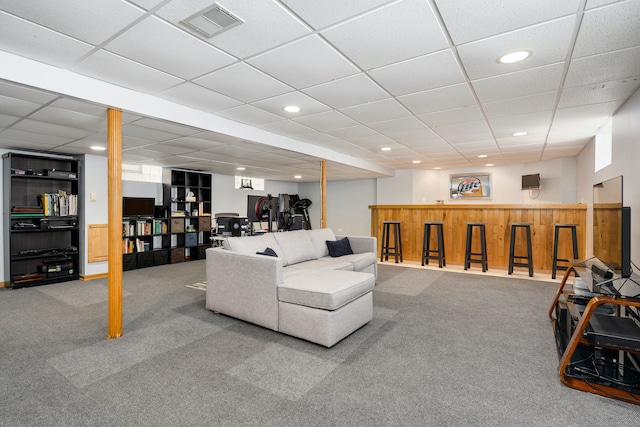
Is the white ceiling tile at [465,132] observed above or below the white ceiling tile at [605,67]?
above

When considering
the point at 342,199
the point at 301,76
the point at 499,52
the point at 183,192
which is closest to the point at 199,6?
the point at 301,76

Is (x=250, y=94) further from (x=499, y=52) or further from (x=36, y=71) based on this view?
(x=499, y=52)

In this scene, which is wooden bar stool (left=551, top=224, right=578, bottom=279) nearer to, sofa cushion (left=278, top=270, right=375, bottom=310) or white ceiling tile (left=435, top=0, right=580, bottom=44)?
sofa cushion (left=278, top=270, right=375, bottom=310)

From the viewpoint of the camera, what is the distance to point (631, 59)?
7.67 feet

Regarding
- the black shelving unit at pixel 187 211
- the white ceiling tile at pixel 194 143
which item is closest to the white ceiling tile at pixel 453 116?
the white ceiling tile at pixel 194 143

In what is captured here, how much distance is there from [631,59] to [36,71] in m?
4.55

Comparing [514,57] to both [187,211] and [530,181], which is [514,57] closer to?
[530,181]

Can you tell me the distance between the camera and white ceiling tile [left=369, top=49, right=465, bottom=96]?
2.41 metres

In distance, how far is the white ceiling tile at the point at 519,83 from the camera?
8.52ft

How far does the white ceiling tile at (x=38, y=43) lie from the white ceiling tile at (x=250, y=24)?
877mm

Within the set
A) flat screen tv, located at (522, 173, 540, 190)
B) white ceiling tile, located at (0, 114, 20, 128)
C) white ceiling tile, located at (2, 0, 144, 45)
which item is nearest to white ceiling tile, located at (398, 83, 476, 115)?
white ceiling tile, located at (2, 0, 144, 45)

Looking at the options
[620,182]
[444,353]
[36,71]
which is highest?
[36,71]

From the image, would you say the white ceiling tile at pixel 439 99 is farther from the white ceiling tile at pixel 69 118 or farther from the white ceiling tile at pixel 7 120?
the white ceiling tile at pixel 7 120

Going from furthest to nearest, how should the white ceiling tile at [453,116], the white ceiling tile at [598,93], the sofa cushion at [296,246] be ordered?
the sofa cushion at [296,246] → the white ceiling tile at [453,116] → the white ceiling tile at [598,93]
